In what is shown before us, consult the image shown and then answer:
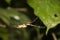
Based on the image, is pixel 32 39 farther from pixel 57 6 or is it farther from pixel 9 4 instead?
pixel 57 6

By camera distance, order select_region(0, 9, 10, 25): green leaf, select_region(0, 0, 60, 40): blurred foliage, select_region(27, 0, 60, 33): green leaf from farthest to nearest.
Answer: select_region(0, 9, 10, 25): green leaf
select_region(0, 0, 60, 40): blurred foliage
select_region(27, 0, 60, 33): green leaf

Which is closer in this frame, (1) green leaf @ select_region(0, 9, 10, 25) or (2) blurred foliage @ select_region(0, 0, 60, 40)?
(2) blurred foliage @ select_region(0, 0, 60, 40)

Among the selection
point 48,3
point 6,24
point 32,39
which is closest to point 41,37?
point 32,39

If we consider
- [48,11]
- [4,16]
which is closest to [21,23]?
[4,16]

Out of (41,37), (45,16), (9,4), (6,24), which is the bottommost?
(45,16)

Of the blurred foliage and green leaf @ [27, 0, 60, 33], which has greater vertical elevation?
the blurred foliage

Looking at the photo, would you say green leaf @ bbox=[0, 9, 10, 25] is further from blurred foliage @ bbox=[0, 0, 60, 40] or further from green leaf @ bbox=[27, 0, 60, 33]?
green leaf @ bbox=[27, 0, 60, 33]

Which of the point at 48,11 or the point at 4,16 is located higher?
the point at 4,16

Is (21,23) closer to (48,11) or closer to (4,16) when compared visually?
(4,16)

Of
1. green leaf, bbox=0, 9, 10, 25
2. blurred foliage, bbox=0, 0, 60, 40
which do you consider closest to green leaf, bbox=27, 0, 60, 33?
blurred foliage, bbox=0, 0, 60, 40
